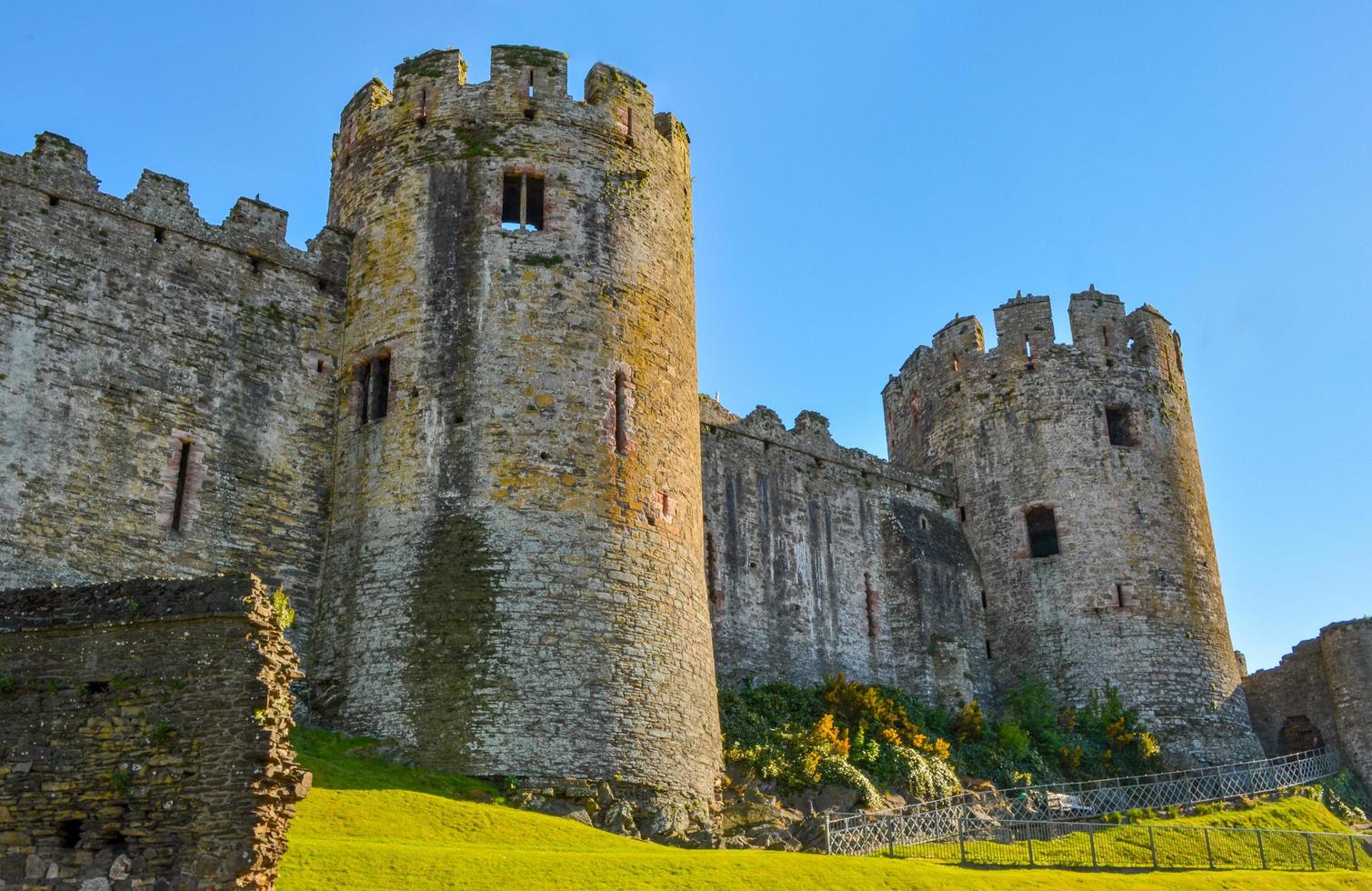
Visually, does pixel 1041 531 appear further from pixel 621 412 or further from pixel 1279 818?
pixel 621 412

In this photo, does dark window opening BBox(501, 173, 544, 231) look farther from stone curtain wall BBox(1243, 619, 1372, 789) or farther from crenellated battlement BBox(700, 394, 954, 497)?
stone curtain wall BBox(1243, 619, 1372, 789)

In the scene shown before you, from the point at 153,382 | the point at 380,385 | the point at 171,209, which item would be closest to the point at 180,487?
the point at 153,382

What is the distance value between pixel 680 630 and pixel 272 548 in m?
6.08

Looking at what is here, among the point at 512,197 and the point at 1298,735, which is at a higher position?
the point at 512,197

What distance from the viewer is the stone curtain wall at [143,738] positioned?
12086 millimetres

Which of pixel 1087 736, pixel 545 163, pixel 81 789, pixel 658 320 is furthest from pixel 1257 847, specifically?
pixel 81 789

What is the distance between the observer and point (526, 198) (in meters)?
23.9

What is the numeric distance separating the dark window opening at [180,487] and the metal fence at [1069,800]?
33.8 feet

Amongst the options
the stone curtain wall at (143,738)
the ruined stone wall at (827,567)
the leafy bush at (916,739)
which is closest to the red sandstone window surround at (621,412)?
the leafy bush at (916,739)

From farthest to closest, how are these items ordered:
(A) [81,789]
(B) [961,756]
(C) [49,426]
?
(B) [961,756], (C) [49,426], (A) [81,789]

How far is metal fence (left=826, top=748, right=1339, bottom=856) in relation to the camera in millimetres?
22781

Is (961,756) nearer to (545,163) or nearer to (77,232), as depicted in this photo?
(545,163)

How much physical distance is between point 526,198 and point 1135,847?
14479mm

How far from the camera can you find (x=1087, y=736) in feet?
99.1
